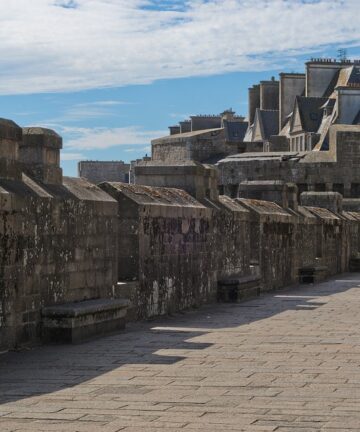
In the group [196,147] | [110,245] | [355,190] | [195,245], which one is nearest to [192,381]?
[110,245]

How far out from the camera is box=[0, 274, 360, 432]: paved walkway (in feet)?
→ 18.0

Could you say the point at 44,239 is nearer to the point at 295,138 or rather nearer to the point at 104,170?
the point at 295,138

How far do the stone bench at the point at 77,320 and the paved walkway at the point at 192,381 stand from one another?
0.64 ft

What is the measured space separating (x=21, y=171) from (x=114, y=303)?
5.36 ft

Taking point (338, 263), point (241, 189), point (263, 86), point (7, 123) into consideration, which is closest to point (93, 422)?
point (7, 123)

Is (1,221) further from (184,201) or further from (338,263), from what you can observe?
(338,263)

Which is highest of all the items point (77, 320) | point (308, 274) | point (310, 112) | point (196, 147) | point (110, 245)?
point (310, 112)

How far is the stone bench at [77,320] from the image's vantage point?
8938 millimetres

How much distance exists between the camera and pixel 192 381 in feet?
22.3

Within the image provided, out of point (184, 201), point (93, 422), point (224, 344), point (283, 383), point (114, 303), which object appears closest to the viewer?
point (93, 422)

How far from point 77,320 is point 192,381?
245cm

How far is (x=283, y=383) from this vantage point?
675 centimetres

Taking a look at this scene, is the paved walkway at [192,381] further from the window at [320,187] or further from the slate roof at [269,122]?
the slate roof at [269,122]

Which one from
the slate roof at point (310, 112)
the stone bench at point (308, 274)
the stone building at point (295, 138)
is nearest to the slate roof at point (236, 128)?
the stone building at point (295, 138)
